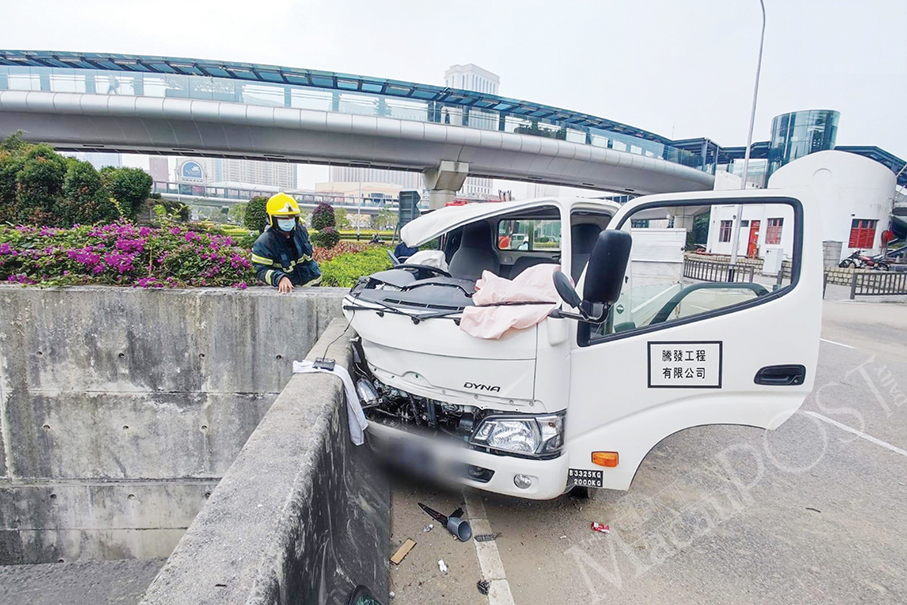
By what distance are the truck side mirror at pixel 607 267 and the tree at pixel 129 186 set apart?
14644mm

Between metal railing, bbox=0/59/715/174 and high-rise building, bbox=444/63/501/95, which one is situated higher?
high-rise building, bbox=444/63/501/95

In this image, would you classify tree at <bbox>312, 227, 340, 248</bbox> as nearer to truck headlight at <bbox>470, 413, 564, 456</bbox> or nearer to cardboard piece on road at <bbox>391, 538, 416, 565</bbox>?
cardboard piece on road at <bbox>391, 538, 416, 565</bbox>

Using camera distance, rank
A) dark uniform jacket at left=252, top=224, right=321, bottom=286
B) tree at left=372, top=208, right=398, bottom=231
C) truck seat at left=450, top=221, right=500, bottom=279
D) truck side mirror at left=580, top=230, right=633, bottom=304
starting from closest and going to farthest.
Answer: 1. truck side mirror at left=580, top=230, right=633, bottom=304
2. truck seat at left=450, top=221, right=500, bottom=279
3. dark uniform jacket at left=252, top=224, right=321, bottom=286
4. tree at left=372, top=208, right=398, bottom=231

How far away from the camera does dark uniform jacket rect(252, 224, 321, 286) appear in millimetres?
4855

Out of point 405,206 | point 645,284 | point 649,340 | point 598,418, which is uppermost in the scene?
point 405,206

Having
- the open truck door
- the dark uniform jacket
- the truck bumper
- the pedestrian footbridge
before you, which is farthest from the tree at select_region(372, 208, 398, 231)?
the open truck door

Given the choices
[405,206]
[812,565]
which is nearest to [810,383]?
[812,565]

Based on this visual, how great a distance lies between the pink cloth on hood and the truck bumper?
0.75 m

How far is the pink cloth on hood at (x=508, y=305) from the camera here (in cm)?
251

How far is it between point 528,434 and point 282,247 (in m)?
3.61

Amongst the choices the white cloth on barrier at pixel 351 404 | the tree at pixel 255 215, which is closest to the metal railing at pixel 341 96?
the tree at pixel 255 215

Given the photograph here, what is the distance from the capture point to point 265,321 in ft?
14.9

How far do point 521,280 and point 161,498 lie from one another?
4358mm

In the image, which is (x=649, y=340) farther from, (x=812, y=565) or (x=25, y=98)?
(x=25, y=98)
